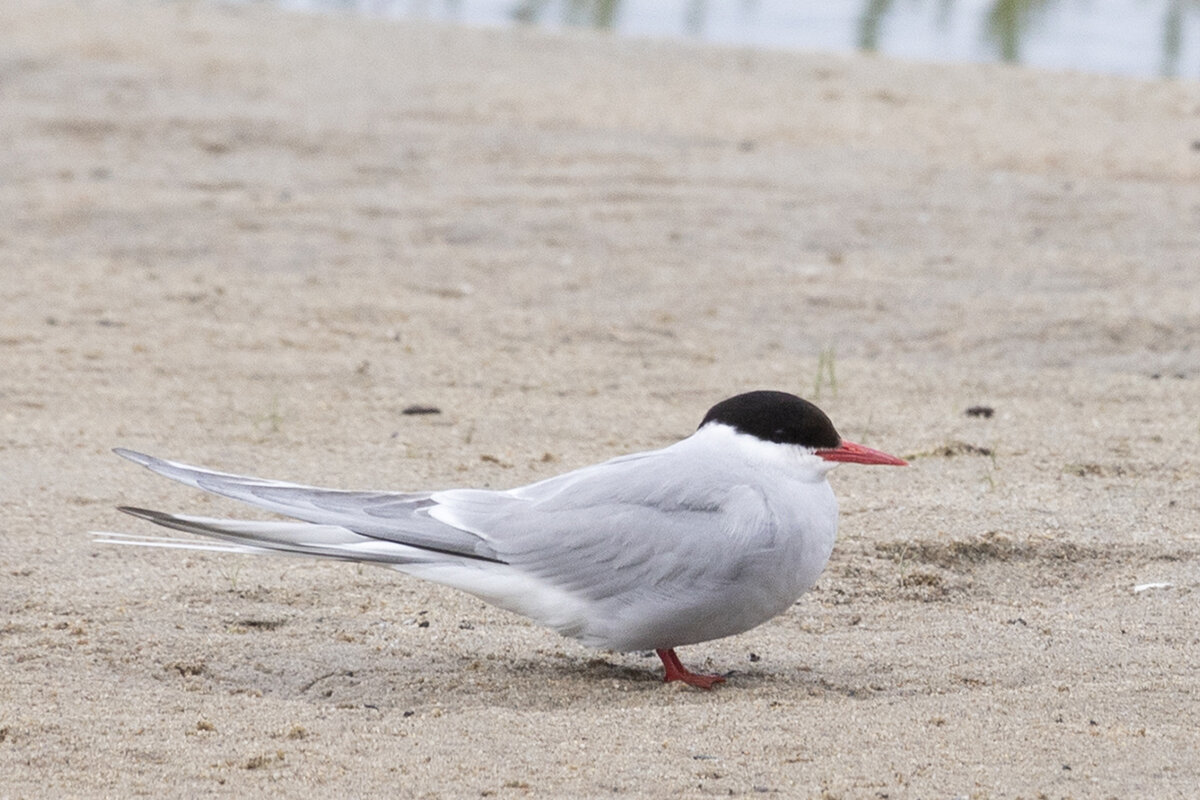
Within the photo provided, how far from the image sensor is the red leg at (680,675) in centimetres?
340

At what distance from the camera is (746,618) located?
11.0 feet

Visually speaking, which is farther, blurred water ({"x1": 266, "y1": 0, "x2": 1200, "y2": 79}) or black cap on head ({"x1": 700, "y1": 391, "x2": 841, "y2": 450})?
blurred water ({"x1": 266, "y1": 0, "x2": 1200, "y2": 79})

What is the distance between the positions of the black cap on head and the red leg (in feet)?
1.60

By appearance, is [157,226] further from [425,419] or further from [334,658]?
Answer: [334,658]

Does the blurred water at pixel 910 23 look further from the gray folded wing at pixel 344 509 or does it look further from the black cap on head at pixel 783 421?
the gray folded wing at pixel 344 509

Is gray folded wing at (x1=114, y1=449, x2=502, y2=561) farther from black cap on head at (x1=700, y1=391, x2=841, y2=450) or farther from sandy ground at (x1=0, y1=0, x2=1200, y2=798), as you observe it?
black cap on head at (x1=700, y1=391, x2=841, y2=450)

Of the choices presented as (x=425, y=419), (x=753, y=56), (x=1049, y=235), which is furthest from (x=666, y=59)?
(x=425, y=419)

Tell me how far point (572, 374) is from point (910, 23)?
29.6 feet

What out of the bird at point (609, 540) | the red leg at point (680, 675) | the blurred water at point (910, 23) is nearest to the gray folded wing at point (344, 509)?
the bird at point (609, 540)

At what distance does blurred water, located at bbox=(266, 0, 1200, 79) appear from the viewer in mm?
12797

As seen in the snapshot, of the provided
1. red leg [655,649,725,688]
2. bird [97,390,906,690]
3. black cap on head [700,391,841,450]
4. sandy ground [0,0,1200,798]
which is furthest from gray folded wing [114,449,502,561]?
black cap on head [700,391,841,450]

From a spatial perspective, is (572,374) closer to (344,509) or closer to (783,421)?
(783,421)

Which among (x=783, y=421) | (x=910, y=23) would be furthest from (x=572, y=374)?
(x=910, y=23)

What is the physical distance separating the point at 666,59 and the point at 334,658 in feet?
26.3
